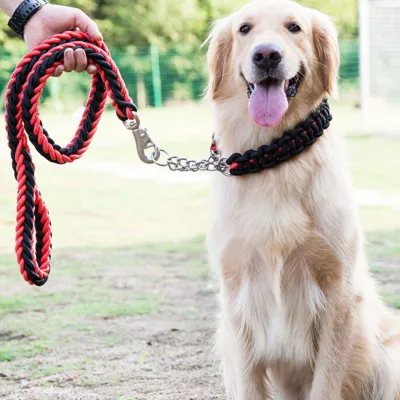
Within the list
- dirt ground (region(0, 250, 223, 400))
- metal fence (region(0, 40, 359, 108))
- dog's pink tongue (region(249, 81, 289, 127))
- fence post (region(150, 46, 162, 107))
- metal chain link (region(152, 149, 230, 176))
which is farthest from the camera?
fence post (region(150, 46, 162, 107))

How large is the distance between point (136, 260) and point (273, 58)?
12.4 ft

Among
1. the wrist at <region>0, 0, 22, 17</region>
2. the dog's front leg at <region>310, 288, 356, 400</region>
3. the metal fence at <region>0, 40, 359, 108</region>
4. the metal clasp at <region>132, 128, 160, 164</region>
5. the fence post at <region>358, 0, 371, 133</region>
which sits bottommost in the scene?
the dog's front leg at <region>310, 288, 356, 400</region>

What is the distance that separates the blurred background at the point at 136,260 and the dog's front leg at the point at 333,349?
73cm

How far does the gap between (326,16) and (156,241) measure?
169 inches

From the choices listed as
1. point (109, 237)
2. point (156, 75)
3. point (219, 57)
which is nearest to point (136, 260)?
point (109, 237)

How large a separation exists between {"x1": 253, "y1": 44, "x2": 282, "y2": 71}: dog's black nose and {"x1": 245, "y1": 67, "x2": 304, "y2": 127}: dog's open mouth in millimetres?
77

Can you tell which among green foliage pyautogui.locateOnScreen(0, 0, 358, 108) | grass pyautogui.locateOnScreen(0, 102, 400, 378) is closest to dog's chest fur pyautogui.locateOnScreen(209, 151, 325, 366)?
grass pyautogui.locateOnScreen(0, 102, 400, 378)

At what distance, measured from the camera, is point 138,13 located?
3206cm

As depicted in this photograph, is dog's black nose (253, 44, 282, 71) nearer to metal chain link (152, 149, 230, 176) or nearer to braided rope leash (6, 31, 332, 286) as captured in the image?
braided rope leash (6, 31, 332, 286)

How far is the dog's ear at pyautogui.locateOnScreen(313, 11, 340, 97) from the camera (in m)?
3.09

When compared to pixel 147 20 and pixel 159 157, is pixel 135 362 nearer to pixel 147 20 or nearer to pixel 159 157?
pixel 159 157

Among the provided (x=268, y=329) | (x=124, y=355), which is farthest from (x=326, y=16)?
(x=124, y=355)

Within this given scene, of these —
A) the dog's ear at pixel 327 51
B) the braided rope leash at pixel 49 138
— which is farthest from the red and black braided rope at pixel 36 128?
the dog's ear at pixel 327 51

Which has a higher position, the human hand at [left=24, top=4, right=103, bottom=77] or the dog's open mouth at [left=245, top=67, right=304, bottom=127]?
the human hand at [left=24, top=4, right=103, bottom=77]
